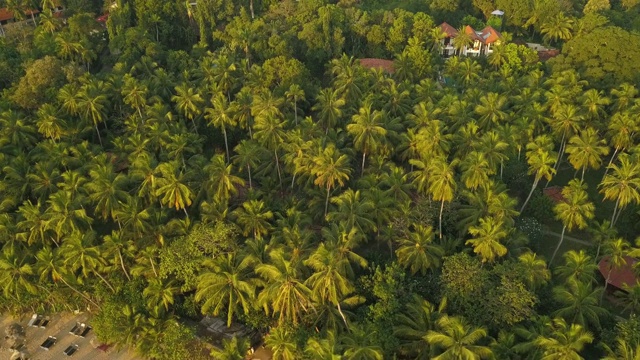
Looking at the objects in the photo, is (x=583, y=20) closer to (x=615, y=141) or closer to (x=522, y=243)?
(x=615, y=141)

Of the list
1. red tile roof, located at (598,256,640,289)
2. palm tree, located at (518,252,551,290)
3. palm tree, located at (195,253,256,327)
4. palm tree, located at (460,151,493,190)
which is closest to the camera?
palm tree, located at (195,253,256,327)

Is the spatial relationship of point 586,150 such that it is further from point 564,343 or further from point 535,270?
point 564,343

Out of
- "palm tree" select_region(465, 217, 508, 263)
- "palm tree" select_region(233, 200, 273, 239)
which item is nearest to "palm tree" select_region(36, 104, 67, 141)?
"palm tree" select_region(233, 200, 273, 239)

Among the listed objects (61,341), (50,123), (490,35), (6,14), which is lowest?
(61,341)

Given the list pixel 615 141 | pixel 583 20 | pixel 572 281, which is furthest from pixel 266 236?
pixel 583 20

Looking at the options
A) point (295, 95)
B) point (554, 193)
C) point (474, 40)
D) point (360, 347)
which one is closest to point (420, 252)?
point (360, 347)

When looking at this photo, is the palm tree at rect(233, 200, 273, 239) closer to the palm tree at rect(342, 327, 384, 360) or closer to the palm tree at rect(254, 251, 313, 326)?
the palm tree at rect(254, 251, 313, 326)
